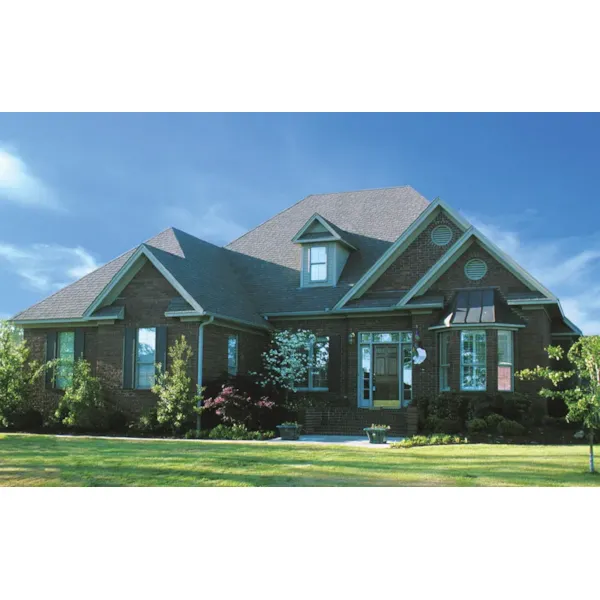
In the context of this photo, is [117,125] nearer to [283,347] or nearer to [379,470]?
[379,470]

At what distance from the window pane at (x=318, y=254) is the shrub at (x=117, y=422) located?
26.8 ft

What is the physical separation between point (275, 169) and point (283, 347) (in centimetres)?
903

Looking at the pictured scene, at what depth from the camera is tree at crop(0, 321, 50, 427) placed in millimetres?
21672

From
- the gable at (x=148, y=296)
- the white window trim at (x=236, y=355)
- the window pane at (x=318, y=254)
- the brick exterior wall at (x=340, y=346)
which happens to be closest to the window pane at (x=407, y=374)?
the brick exterior wall at (x=340, y=346)

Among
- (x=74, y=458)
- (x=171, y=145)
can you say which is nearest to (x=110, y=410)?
(x=74, y=458)

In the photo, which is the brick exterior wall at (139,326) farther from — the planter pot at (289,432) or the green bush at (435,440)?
the green bush at (435,440)

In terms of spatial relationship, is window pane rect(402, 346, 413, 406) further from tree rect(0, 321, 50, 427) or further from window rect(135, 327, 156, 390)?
tree rect(0, 321, 50, 427)

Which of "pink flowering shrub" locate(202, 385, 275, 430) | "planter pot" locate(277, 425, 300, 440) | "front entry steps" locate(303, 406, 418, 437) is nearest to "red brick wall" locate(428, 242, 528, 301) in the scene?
"front entry steps" locate(303, 406, 418, 437)

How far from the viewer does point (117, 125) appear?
49.6 feet

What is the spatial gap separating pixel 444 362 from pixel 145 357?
8.62m

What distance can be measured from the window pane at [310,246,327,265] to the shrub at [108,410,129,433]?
8.18m

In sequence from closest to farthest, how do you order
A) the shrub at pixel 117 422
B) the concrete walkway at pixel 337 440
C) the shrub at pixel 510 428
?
1. the concrete walkway at pixel 337 440
2. the shrub at pixel 510 428
3. the shrub at pixel 117 422

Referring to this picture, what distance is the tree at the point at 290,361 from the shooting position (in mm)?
23344
